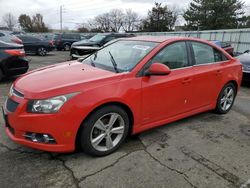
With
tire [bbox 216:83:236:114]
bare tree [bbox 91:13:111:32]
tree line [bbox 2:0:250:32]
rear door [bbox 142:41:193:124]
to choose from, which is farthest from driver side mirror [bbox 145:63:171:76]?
bare tree [bbox 91:13:111:32]

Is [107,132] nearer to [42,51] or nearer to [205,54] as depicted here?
[205,54]

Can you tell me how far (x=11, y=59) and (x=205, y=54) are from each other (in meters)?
5.12

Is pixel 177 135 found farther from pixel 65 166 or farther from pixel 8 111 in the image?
pixel 8 111

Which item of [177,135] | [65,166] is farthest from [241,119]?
[65,166]

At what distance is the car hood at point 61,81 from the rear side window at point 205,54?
5.71ft

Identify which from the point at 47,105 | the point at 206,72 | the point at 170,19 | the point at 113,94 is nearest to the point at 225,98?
the point at 206,72

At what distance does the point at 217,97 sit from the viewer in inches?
188

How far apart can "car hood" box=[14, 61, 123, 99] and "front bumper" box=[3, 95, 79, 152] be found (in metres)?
0.20

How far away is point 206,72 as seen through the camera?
433 centimetres

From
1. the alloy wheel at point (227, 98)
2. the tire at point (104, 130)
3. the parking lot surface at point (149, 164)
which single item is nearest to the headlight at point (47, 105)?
the tire at point (104, 130)

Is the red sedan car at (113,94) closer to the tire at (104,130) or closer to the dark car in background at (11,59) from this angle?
the tire at (104,130)

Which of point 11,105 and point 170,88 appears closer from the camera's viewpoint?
point 11,105

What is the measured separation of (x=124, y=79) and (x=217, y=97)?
2.35 meters

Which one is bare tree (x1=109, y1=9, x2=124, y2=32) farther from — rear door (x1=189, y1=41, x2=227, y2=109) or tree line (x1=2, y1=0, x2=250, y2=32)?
rear door (x1=189, y1=41, x2=227, y2=109)
